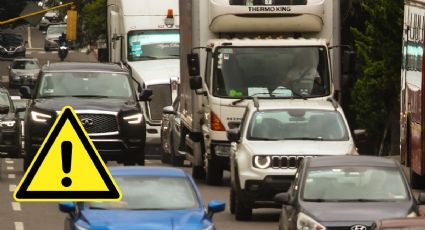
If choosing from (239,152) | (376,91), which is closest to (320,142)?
(239,152)

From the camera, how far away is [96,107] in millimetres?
28578

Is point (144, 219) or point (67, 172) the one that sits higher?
point (67, 172)

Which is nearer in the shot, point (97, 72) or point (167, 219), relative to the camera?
point (167, 219)

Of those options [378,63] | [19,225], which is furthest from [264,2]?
[378,63]

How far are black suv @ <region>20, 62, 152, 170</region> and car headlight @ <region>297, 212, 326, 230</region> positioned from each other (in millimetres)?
11810

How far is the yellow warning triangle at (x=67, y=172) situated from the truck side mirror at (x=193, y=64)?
15093 millimetres

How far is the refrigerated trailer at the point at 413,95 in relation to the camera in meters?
26.6

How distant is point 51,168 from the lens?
13.2m

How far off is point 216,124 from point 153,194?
12377 millimetres

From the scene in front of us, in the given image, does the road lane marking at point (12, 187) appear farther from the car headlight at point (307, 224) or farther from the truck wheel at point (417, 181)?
the car headlight at point (307, 224)

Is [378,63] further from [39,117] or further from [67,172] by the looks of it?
[67,172]

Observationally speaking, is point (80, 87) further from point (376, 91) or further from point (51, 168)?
point (376, 91)

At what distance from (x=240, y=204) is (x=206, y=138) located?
20.5 feet

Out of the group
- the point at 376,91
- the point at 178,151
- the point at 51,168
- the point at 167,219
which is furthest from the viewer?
the point at 376,91
